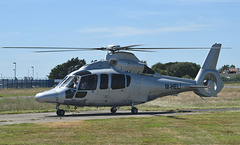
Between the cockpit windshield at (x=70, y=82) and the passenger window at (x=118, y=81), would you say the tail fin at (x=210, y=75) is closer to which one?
the passenger window at (x=118, y=81)

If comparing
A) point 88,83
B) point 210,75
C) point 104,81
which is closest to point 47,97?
point 88,83

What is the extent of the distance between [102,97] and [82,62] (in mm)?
99238

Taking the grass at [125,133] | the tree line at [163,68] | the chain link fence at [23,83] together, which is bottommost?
the grass at [125,133]

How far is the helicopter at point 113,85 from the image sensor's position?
25.2m

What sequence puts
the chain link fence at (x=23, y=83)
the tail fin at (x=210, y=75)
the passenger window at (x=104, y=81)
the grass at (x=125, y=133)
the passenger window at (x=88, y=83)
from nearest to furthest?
the grass at (x=125, y=133) → the passenger window at (x=88, y=83) → the passenger window at (x=104, y=81) → the tail fin at (x=210, y=75) → the chain link fence at (x=23, y=83)

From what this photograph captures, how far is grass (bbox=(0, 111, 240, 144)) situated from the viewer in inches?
539

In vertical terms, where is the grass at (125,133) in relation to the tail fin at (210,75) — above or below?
below

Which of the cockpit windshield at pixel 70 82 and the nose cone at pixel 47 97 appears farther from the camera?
the cockpit windshield at pixel 70 82

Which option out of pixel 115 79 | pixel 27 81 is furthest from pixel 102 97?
pixel 27 81

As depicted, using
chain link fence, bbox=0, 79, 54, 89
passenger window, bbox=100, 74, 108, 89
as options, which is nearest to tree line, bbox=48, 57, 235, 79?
chain link fence, bbox=0, 79, 54, 89

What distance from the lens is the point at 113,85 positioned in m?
26.7

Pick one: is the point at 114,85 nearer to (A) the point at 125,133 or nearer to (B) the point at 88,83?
(B) the point at 88,83

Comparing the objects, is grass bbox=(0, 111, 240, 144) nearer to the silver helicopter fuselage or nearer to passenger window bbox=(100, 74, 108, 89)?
the silver helicopter fuselage

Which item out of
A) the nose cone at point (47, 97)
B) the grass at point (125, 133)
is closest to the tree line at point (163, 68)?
the nose cone at point (47, 97)
